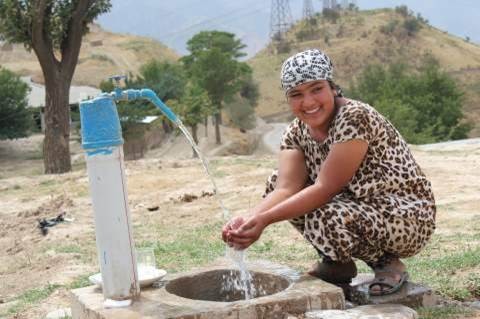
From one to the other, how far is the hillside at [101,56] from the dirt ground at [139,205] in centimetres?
3789

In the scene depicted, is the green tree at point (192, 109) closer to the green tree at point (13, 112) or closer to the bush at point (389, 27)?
the green tree at point (13, 112)

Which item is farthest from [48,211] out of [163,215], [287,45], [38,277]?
[287,45]

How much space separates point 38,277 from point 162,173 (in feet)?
19.5

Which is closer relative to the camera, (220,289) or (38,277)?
(220,289)

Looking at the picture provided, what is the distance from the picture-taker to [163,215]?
8.20 meters

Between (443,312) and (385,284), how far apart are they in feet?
0.87

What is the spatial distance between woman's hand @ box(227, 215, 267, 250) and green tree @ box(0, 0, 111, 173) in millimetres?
12684

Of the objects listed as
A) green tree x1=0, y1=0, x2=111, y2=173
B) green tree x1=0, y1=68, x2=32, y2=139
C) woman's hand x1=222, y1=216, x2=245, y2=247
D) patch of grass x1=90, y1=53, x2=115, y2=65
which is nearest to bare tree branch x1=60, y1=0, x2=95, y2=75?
green tree x1=0, y1=0, x2=111, y2=173

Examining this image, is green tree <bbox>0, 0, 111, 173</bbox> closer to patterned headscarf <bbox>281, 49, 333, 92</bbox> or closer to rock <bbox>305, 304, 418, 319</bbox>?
patterned headscarf <bbox>281, 49, 333, 92</bbox>

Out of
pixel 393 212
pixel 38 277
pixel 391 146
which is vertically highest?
pixel 391 146

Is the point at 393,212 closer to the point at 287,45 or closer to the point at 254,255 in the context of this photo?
the point at 254,255

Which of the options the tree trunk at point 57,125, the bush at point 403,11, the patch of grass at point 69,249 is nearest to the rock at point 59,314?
the patch of grass at point 69,249

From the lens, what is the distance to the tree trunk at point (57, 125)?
15359 mm

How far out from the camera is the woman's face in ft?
10.2
